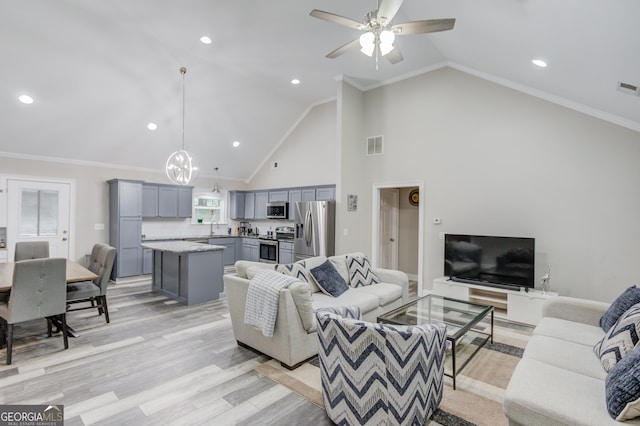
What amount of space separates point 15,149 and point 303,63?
17.8 ft

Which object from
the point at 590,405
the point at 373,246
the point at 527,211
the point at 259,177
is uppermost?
the point at 259,177

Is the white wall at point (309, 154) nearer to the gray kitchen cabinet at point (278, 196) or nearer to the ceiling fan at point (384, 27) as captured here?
the gray kitchen cabinet at point (278, 196)

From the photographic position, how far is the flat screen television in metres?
4.35

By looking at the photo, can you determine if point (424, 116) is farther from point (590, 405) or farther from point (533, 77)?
point (590, 405)

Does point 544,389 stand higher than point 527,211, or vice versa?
point 527,211

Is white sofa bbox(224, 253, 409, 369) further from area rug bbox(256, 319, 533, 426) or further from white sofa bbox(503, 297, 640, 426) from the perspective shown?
white sofa bbox(503, 297, 640, 426)

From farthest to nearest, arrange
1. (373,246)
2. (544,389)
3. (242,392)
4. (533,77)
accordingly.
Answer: (373,246) < (533,77) < (242,392) < (544,389)

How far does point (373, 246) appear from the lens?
625cm

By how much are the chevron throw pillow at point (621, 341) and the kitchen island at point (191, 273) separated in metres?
4.76

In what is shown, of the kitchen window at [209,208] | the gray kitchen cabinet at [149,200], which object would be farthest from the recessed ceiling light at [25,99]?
the kitchen window at [209,208]

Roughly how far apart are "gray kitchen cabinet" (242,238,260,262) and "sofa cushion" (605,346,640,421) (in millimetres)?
7107

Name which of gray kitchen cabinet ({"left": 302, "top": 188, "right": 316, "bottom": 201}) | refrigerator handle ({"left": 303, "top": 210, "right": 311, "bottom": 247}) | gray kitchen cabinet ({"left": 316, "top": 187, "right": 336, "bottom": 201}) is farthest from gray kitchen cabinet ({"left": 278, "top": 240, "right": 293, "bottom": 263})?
gray kitchen cabinet ({"left": 316, "top": 187, "right": 336, "bottom": 201})

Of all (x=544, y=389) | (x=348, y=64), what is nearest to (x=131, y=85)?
(x=348, y=64)

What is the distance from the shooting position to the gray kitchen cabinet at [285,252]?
7152 mm
